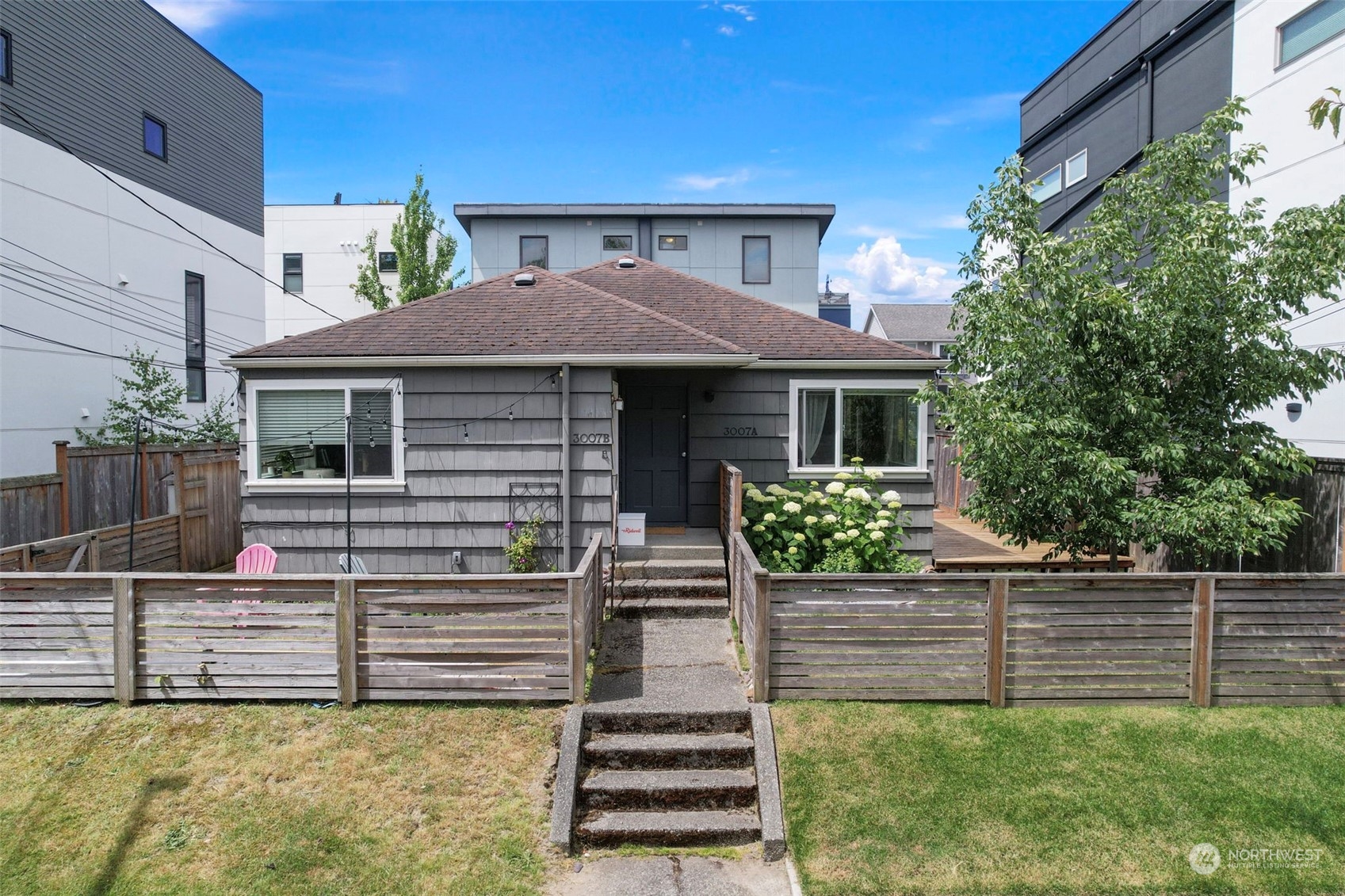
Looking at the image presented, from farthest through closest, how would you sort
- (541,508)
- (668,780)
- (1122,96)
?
(1122,96)
(541,508)
(668,780)

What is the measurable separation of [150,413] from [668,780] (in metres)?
14.5

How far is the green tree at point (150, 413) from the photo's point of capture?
1421 centimetres

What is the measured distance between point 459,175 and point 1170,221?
19655 mm

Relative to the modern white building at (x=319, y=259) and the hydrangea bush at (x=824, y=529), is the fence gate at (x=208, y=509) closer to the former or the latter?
the hydrangea bush at (x=824, y=529)

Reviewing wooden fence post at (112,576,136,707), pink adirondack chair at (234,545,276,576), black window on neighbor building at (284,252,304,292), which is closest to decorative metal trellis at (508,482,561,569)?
pink adirondack chair at (234,545,276,576)

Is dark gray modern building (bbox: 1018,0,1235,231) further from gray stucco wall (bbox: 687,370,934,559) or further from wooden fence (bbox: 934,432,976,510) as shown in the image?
gray stucco wall (bbox: 687,370,934,559)

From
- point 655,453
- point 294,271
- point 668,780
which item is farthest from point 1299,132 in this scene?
point 294,271

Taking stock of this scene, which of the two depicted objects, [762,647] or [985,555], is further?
[985,555]

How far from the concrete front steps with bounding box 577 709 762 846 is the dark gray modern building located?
11516 mm

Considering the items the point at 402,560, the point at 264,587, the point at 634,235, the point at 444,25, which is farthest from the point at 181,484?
the point at 634,235

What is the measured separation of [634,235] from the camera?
72.1ft

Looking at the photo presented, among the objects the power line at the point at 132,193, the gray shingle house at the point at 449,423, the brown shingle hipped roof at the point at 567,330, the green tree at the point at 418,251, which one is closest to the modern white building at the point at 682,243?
the green tree at the point at 418,251

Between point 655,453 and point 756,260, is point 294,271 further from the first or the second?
point 655,453

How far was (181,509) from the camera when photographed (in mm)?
10125
